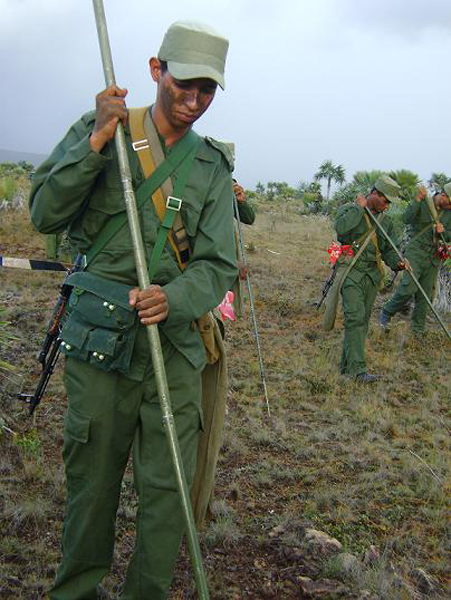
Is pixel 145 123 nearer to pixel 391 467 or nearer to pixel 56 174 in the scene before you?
pixel 56 174

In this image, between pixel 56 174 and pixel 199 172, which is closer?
pixel 56 174

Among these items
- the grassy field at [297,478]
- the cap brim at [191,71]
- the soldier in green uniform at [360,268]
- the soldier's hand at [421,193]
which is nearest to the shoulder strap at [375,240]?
the soldier in green uniform at [360,268]

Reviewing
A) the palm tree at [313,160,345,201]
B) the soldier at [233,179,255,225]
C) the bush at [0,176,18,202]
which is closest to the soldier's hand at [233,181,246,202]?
the soldier at [233,179,255,225]

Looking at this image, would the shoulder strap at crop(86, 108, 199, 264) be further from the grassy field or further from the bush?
the bush

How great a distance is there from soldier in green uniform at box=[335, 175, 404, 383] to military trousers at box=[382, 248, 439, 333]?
1.85m

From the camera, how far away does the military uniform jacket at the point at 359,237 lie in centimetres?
720

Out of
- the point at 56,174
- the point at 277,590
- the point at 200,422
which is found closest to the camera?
→ the point at 56,174

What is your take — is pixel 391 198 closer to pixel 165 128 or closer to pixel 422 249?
pixel 422 249

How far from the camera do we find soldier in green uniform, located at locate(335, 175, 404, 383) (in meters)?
7.20

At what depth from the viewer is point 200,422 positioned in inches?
102

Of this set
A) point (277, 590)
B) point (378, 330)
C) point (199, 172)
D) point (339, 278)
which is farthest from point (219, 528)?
point (378, 330)

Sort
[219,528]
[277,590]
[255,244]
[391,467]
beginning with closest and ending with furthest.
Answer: [277,590]
[219,528]
[391,467]
[255,244]

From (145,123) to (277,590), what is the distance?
2.40m

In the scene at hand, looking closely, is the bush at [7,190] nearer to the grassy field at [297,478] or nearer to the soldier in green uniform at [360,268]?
the grassy field at [297,478]
